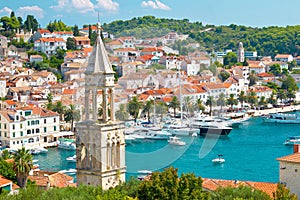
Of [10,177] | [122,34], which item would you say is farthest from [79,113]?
[10,177]

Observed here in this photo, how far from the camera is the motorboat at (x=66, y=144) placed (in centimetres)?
2712

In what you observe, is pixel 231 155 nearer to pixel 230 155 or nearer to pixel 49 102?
pixel 230 155

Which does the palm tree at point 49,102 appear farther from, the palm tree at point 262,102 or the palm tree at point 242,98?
the palm tree at point 262,102

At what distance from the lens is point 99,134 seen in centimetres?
839

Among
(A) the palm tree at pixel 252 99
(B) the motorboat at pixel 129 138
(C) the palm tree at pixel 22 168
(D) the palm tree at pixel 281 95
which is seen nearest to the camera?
(C) the palm tree at pixel 22 168

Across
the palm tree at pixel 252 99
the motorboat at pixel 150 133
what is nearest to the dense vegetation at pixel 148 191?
the motorboat at pixel 150 133

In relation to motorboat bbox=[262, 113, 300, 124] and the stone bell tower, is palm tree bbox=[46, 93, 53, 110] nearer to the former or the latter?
motorboat bbox=[262, 113, 300, 124]

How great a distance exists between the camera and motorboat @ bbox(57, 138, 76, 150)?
27.1 metres

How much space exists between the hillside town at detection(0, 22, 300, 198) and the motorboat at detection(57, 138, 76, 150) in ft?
2.28

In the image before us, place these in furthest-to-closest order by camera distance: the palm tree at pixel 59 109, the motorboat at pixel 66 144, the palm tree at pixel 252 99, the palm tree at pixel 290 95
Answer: the palm tree at pixel 290 95, the palm tree at pixel 252 99, the palm tree at pixel 59 109, the motorboat at pixel 66 144

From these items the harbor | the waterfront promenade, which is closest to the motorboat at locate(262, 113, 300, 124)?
the waterfront promenade

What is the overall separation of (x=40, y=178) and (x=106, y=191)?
5.63 meters

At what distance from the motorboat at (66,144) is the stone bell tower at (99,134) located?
18336mm

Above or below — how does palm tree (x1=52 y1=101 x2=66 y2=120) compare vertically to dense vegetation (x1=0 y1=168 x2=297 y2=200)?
below
